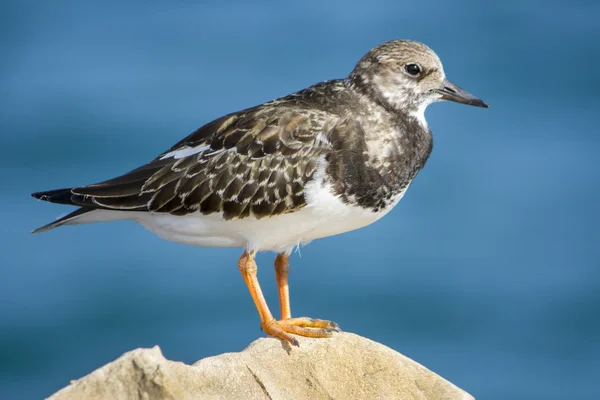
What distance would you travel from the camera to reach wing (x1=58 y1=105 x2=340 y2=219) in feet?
33.9

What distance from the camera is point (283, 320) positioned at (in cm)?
1052

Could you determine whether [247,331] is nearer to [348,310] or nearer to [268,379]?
[348,310]

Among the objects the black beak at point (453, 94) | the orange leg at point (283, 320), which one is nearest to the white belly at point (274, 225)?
the orange leg at point (283, 320)

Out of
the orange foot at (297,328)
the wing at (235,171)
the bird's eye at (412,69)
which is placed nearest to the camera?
the orange foot at (297,328)

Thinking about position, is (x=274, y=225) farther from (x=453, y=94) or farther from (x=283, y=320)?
(x=453, y=94)

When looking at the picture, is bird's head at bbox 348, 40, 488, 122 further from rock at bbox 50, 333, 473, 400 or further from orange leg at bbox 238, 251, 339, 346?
rock at bbox 50, 333, 473, 400

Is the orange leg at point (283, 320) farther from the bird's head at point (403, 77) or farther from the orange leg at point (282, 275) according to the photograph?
the bird's head at point (403, 77)

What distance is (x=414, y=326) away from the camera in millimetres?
20547

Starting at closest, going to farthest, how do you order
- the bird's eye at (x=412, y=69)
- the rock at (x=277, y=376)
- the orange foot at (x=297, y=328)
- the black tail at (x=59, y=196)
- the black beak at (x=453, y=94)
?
the rock at (x=277, y=376), the orange foot at (x=297, y=328), the bird's eye at (x=412, y=69), the black beak at (x=453, y=94), the black tail at (x=59, y=196)

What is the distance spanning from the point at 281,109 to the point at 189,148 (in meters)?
1.10

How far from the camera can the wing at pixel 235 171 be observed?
10.3 metres

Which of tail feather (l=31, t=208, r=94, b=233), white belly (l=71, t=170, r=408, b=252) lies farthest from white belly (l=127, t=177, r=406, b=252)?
tail feather (l=31, t=208, r=94, b=233)

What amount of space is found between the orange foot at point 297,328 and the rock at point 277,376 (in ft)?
0.35

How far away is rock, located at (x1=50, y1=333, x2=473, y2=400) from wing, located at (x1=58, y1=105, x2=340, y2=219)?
5.11 feet
